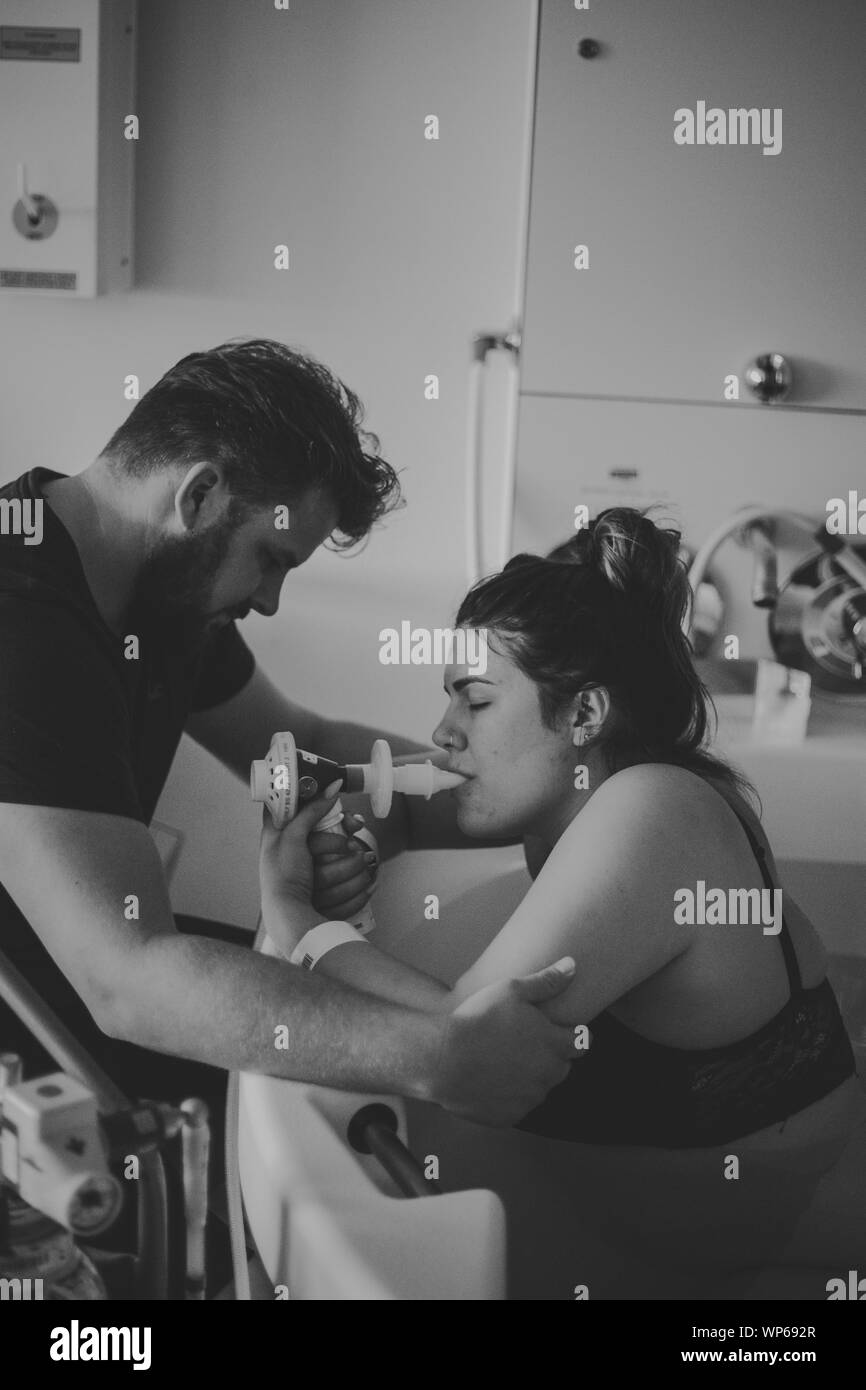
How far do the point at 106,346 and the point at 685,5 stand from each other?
0.67 m

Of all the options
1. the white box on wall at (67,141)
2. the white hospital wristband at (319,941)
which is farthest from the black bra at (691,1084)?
the white box on wall at (67,141)

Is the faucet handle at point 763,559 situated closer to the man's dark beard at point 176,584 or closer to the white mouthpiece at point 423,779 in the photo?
the white mouthpiece at point 423,779

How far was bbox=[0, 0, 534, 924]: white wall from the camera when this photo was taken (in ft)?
4.06

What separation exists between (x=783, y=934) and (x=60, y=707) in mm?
739

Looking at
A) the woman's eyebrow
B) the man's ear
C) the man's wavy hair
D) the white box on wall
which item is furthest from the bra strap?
the white box on wall

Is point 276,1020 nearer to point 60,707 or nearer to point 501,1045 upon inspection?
point 501,1045

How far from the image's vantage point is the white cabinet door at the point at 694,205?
121 cm

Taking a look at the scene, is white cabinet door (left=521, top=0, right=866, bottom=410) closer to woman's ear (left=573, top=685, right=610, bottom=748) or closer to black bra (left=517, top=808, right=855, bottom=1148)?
woman's ear (left=573, top=685, right=610, bottom=748)

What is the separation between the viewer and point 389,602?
130 cm

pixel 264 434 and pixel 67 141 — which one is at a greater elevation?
pixel 67 141

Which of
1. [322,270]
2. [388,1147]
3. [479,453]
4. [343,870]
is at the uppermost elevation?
[322,270]

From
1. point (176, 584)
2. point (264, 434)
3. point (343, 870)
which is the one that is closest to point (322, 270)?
point (264, 434)

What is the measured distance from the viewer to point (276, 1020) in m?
1.12
